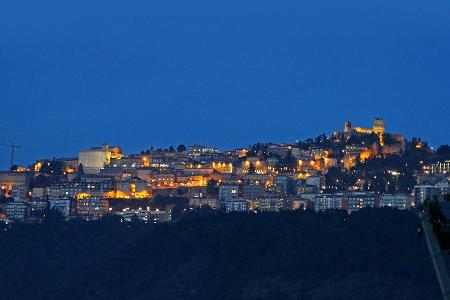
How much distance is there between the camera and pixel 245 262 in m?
64.2

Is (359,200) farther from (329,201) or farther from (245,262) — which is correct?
(245,262)

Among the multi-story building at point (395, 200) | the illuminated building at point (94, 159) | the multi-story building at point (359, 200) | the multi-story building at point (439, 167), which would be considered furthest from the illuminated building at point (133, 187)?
the multi-story building at point (439, 167)

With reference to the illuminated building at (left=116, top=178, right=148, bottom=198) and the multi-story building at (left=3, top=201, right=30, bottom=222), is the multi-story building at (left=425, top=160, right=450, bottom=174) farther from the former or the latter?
the multi-story building at (left=3, top=201, right=30, bottom=222)

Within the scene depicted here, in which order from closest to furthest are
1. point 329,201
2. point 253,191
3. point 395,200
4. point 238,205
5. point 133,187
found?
point 395,200
point 329,201
point 238,205
point 253,191
point 133,187

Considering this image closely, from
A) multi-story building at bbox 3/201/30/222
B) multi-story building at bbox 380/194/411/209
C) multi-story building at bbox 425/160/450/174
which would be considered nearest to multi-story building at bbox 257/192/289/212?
multi-story building at bbox 380/194/411/209

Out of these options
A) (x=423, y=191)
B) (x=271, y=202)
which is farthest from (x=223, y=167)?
(x=423, y=191)

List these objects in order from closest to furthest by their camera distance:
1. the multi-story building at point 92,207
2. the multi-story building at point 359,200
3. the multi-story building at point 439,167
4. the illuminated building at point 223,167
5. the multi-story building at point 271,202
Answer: the multi-story building at point 359,200
the multi-story building at point 271,202
the multi-story building at point 92,207
the multi-story building at point 439,167
the illuminated building at point 223,167

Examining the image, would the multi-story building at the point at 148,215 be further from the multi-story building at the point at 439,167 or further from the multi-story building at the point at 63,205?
the multi-story building at the point at 439,167

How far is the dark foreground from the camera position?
5791 cm

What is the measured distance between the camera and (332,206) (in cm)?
7856

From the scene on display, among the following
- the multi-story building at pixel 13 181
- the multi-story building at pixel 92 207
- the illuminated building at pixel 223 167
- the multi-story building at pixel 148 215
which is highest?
the illuminated building at pixel 223 167

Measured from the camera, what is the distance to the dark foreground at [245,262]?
57906 millimetres

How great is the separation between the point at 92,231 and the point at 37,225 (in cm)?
342

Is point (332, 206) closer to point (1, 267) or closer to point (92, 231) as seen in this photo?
point (92, 231)
